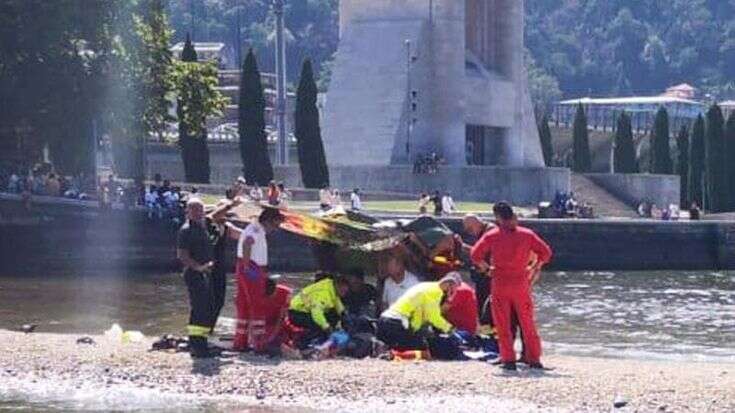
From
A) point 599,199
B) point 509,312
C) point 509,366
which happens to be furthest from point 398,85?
point 509,366

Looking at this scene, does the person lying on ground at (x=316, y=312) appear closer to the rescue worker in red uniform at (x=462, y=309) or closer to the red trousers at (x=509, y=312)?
the rescue worker in red uniform at (x=462, y=309)

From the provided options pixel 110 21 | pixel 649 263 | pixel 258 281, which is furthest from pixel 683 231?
pixel 258 281

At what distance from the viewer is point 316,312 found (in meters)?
20.0

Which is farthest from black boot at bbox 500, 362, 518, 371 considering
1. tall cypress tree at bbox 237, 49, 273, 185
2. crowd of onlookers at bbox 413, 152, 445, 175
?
crowd of onlookers at bbox 413, 152, 445, 175

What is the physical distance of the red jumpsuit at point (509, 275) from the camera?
61.0 feet

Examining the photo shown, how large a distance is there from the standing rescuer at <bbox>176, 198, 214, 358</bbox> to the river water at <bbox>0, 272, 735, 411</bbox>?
2312 millimetres

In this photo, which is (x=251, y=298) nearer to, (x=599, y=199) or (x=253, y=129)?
(x=253, y=129)

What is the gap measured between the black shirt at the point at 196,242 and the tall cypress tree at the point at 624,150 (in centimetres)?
7391

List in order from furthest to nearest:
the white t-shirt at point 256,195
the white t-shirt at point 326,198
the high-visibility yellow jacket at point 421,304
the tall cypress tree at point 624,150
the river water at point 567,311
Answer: the tall cypress tree at point 624,150 < the white t-shirt at point 326,198 < the white t-shirt at point 256,195 < the river water at point 567,311 < the high-visibility yellow jacket at point 421,304

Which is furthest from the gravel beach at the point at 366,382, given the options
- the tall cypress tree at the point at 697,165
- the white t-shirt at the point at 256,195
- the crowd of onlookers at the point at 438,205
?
the tall cypress tree at the point at 697,165

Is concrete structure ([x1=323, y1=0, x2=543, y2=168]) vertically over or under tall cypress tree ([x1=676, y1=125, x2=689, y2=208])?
over

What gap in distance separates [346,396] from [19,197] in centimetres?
3085

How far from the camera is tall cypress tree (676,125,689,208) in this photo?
86006 mm

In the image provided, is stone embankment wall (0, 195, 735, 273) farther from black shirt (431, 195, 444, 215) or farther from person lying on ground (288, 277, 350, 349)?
person lying on ground (288, 277, 350, 349)
